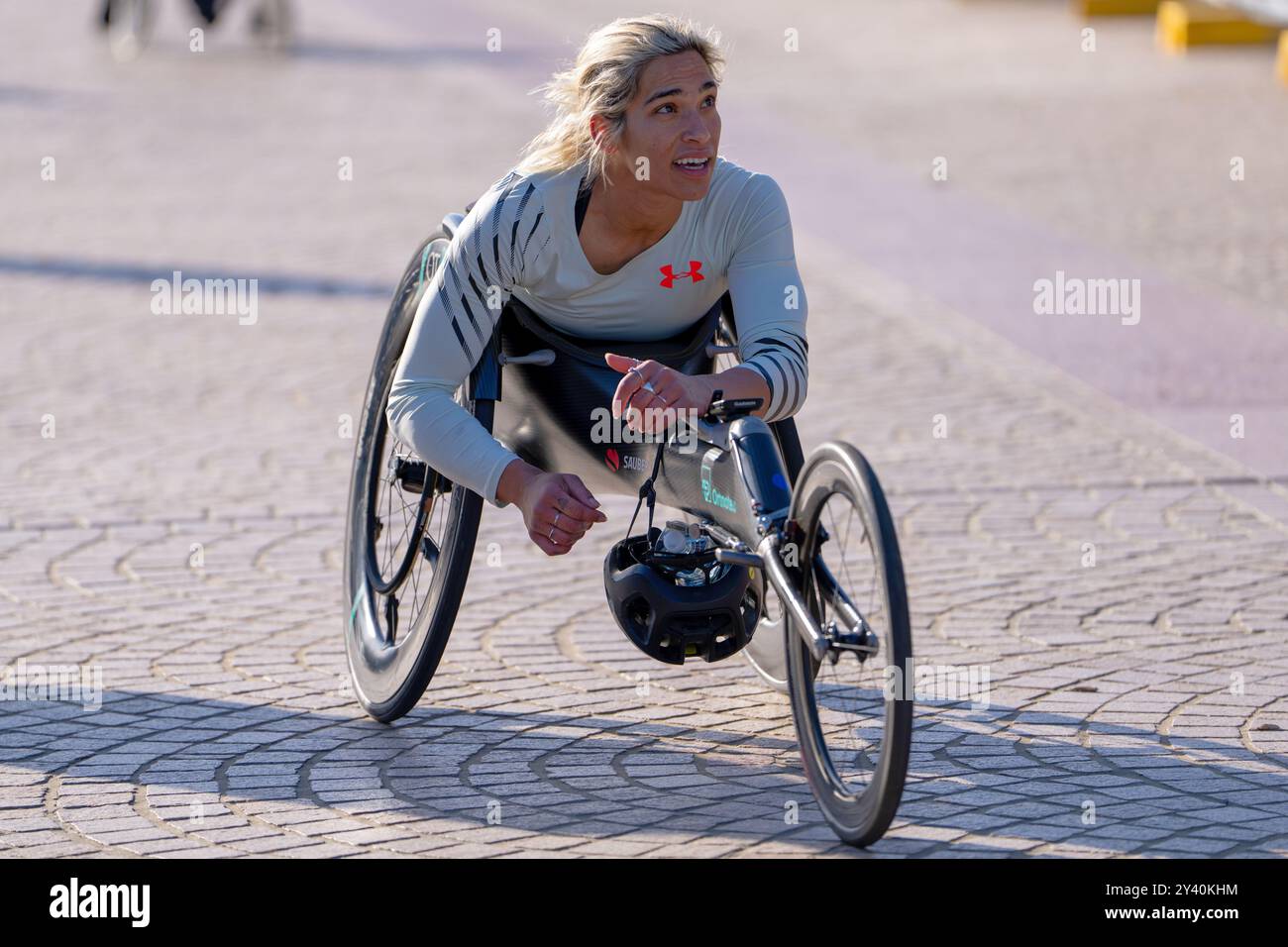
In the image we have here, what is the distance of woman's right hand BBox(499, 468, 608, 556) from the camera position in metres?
4.18

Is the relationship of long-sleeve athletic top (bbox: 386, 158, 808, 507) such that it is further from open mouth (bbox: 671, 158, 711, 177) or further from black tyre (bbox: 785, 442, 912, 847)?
black tyre (bbox: 785, 442, 912, 847)

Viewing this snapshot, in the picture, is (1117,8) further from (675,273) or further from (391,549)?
(675,273)

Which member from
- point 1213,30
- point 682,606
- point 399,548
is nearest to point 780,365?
point 682,606

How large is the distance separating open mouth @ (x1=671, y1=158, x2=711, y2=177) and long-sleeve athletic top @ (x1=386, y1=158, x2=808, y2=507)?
0.47ft

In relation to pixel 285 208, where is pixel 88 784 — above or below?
below

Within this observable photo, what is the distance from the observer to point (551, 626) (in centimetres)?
557

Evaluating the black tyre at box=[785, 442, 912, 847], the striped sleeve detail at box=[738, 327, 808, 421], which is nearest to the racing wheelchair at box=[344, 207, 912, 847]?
the black tyre at box=[785, 442, 912, 847]

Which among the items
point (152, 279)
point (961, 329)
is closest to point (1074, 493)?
point (961, 329)

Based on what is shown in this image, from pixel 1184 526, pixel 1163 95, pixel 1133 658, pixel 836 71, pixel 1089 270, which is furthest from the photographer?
pixel 836 71

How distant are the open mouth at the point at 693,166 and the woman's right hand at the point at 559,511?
672mm
